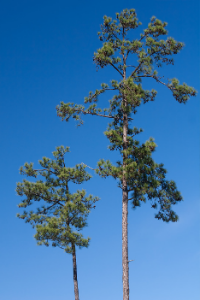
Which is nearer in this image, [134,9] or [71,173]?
[134,9]

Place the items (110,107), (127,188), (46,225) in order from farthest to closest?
(46,225), (110,107), (127,188)

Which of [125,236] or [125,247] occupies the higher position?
[125,236]

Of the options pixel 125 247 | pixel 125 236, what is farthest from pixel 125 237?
pixel 125 247

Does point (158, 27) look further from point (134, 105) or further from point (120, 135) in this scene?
point (120, 135)

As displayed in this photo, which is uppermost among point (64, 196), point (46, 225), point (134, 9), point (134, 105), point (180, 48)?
point (134, 9)

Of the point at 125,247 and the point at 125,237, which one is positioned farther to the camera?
the point at 125,237

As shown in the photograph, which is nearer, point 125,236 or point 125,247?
point 125,247

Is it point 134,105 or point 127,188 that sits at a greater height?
point 134,105

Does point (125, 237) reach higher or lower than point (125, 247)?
higher

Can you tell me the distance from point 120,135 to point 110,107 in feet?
5.23

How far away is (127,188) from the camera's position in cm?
1520

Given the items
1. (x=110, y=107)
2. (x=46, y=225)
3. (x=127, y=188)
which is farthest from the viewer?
(x=46, y=225)

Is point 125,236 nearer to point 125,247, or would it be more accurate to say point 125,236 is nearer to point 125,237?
point 125,237

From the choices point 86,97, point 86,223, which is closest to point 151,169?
point 86,97
